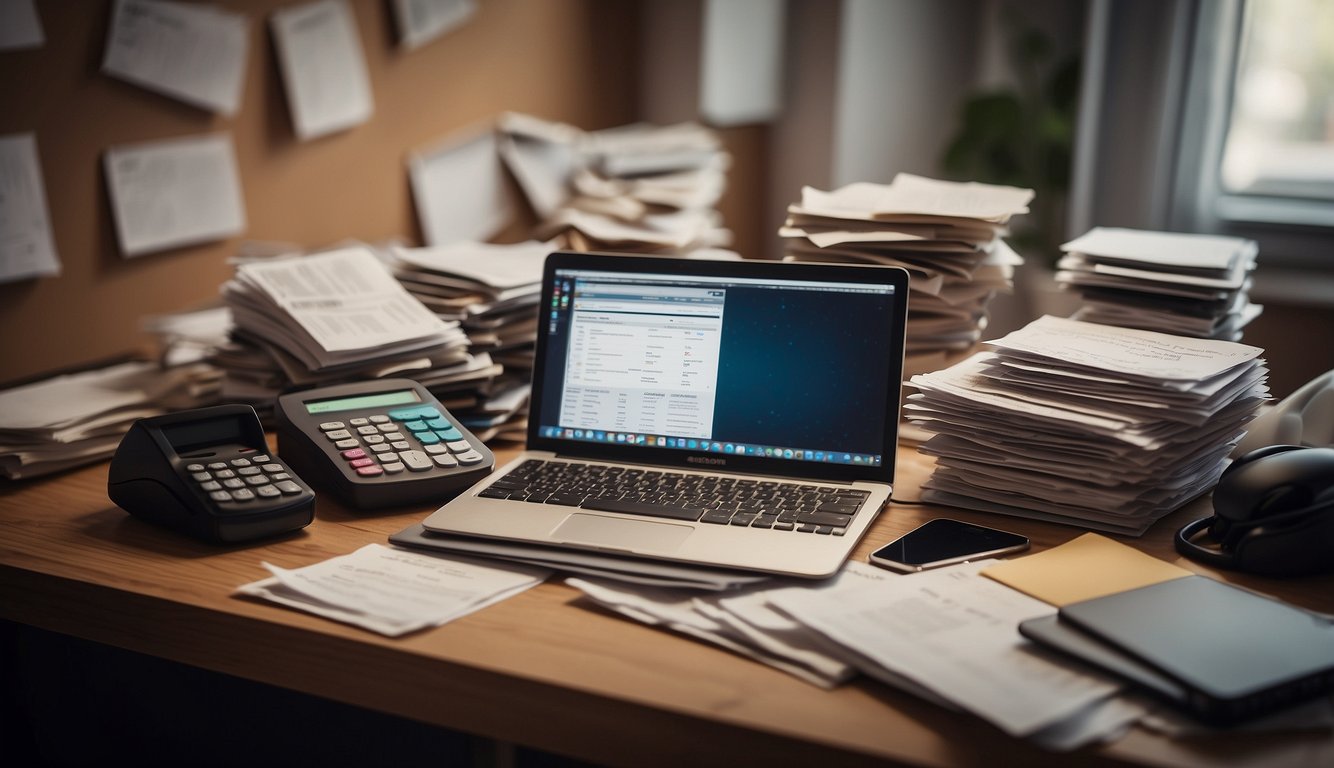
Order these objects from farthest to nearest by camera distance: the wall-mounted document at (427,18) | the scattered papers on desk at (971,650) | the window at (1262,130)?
the window at (1262,130), the wall-mounted document at (427,18), the scattered papers on desk at (971,650)

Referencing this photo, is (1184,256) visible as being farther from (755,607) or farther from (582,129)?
(582,129)

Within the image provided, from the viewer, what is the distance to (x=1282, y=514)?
3.08 ft

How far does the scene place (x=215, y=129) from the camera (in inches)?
67.1

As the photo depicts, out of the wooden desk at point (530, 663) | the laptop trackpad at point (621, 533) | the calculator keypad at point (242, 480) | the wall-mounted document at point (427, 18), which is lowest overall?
the wooden desk at point (530, 663)

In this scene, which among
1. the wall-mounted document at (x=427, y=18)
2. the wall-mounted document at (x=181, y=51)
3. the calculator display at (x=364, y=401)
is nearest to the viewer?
the calculator display at (x=364, y=401)

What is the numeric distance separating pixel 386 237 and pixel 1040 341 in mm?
1292

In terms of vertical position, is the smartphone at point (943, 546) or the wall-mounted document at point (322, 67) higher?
the wall-mounted document at point (322, 67)

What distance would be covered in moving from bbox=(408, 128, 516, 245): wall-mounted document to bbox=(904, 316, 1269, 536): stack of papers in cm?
Answer: 123

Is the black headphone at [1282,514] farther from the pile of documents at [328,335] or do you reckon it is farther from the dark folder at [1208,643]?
the pile of documents at [328,335]

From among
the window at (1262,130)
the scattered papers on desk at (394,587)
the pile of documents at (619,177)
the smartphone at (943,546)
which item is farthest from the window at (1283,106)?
the scattered papers on desk at (394,587)

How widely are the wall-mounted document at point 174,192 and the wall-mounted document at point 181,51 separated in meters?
0.07

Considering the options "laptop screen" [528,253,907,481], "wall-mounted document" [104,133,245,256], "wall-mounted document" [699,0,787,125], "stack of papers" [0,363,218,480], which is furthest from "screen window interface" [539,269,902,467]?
"wall-mounted document" [699,0,787,125]

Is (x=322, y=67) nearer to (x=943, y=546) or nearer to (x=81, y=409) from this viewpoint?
(x=81, y=409)

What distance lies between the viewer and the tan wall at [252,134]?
150cm
